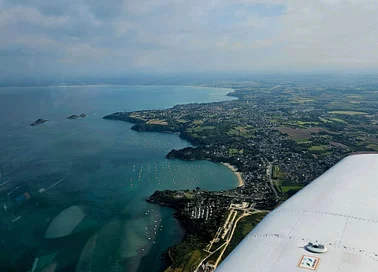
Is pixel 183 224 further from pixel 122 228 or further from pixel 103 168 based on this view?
pixel 103 168

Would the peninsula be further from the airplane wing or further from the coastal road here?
the airplane wing

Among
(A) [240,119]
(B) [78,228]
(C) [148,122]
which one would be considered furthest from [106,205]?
(A) [240,119]

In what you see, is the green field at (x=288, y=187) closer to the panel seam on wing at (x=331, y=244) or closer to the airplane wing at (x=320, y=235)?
the airplane wing at (x=320, y=235)

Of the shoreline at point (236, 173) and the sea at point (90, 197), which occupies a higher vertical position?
the sea at point (90, 197)

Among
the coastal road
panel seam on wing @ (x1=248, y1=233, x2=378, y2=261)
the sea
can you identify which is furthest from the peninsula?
panel seam on wing @ (x1=248, y1=233, x2=378, y2=261)

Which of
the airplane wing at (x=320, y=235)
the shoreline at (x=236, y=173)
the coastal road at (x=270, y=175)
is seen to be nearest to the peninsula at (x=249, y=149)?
the coastal road at (x=270, y=175)
